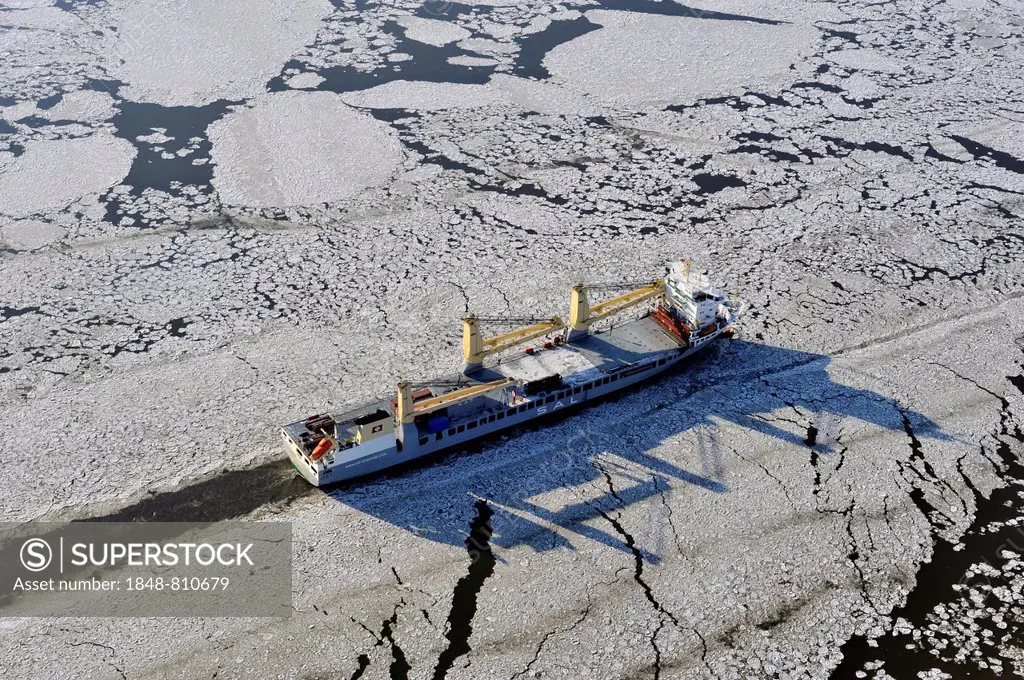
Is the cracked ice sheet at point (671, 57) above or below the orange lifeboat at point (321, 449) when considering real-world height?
above

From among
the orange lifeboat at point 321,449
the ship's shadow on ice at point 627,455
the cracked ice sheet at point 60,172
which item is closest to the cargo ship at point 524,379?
the orange lifeboat at point 321,449

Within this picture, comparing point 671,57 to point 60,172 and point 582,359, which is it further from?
point 60,172

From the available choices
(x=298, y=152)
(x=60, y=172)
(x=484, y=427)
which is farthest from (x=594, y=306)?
(x=60, y=172)

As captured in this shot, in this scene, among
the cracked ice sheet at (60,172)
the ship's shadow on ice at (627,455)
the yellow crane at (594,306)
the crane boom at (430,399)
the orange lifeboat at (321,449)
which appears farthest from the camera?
the cracked ice sheet at (60,172)

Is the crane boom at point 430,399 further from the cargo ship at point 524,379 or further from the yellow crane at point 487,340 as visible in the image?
the yellow crane at point 487,340

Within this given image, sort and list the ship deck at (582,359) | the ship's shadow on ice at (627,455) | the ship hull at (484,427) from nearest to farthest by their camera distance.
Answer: the ship's shadow on ice at (627,455) → the ship hull at (484,427) → the ship deck at (582,359)

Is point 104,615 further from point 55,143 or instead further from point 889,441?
point 55,143
